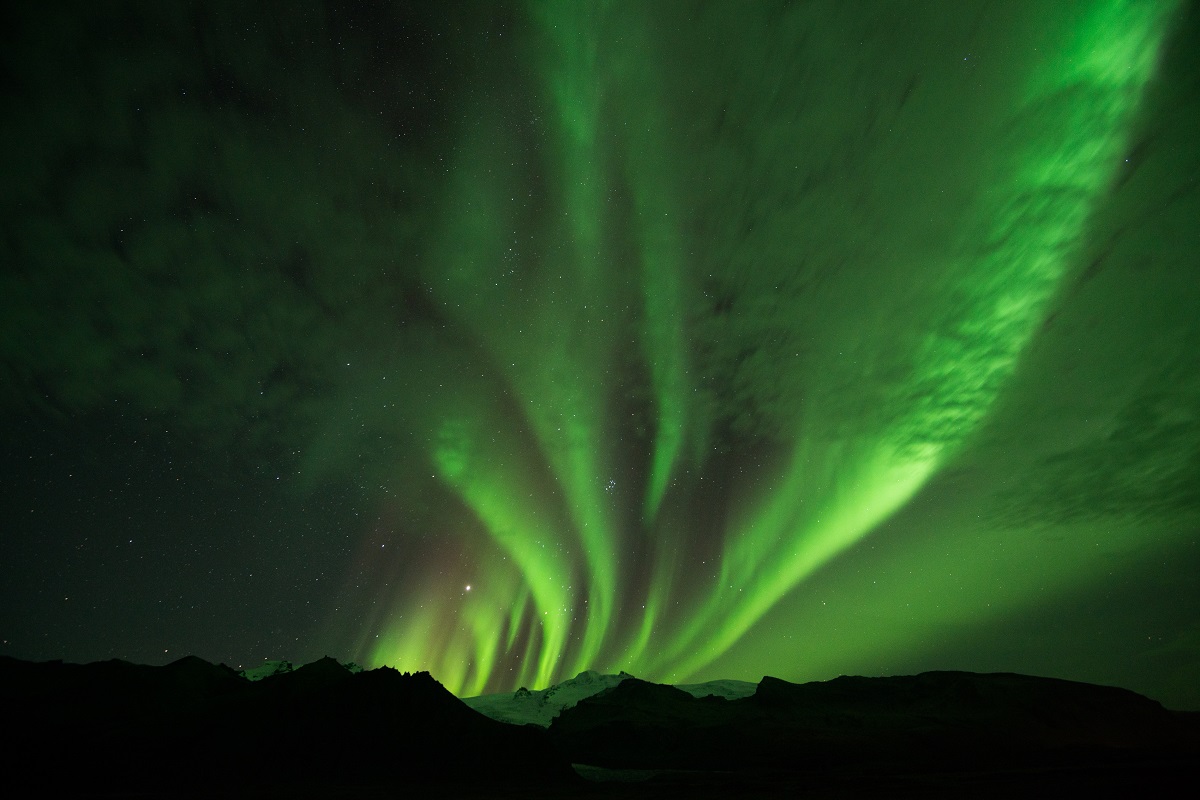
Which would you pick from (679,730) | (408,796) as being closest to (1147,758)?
(679,730)

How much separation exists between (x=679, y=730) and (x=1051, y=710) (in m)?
103

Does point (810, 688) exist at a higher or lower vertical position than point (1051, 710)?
higher

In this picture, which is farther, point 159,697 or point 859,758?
point 859,758

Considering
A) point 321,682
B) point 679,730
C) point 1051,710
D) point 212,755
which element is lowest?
point 212,755

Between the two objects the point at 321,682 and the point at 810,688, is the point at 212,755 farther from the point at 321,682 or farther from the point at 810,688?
the point at 810,688

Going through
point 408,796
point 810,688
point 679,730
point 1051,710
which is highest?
point 810,688

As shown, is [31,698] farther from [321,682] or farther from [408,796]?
[408,796]

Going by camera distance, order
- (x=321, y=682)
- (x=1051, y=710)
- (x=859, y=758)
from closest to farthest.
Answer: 1. (x=321, y=682)
2. (x=859, y=758)
3. (x=1051, y=710)

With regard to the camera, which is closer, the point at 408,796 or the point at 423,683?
the point at 408,796

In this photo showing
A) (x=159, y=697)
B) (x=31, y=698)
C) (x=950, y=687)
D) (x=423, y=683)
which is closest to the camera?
(x=31, y=698)

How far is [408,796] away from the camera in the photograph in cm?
4031

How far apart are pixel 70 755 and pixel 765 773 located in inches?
3150

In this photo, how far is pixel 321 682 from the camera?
57.5 metres

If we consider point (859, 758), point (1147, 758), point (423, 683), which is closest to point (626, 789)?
point (423, 683)
